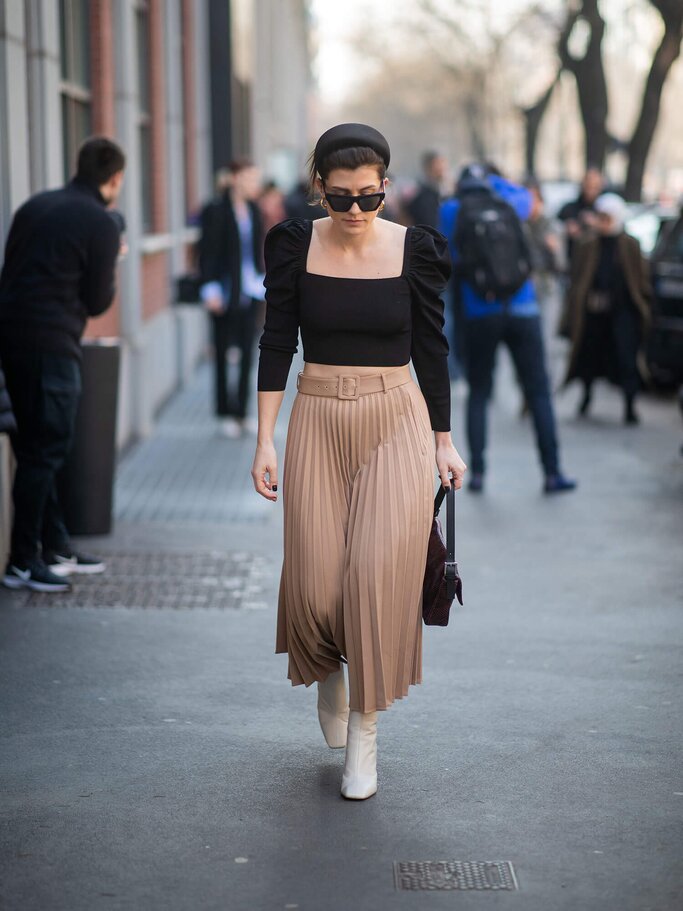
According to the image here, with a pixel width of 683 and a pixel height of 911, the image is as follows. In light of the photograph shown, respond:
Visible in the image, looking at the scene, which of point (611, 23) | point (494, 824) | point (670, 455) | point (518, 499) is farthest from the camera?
point (611, 23)

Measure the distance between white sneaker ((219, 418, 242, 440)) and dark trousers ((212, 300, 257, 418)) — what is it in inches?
4.1

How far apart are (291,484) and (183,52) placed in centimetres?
1409

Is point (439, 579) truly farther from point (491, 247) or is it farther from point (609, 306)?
point (609, 306)

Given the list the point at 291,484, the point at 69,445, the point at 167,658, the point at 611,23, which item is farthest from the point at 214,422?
the point at 611,23

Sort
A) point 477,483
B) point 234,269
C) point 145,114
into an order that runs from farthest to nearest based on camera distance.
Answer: point 145,114 → point 234,269 → point 477,483

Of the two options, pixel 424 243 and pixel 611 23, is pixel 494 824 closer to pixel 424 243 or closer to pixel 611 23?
pixel 424 243

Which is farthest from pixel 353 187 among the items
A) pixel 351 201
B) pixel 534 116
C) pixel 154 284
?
pixel 534 116

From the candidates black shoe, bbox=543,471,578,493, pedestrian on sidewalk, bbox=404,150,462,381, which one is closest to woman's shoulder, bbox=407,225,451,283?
black shoe, bbox=543,471,578,493

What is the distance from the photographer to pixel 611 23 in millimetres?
35219

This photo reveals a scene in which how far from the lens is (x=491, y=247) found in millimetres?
9312

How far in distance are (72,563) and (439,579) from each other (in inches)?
131

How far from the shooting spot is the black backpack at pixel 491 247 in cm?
930

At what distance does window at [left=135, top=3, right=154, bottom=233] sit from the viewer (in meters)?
14.1

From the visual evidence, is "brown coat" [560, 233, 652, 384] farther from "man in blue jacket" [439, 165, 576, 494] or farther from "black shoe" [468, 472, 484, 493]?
"black shoe" [468, 472, 484, 493]
